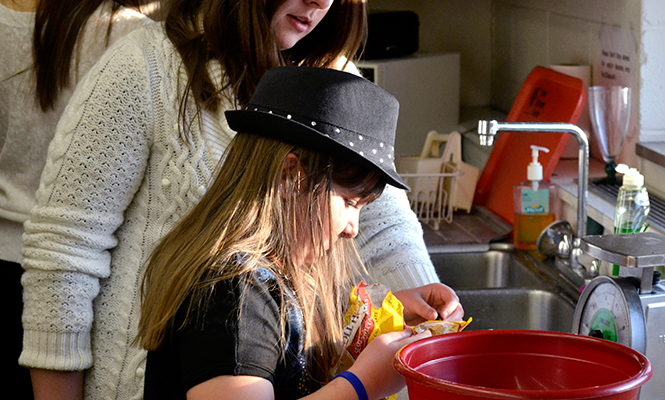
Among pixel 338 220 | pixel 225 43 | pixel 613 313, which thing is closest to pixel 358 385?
pixel 338 220

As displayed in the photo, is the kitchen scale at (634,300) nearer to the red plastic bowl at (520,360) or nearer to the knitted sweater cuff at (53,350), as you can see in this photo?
the red plastic bowl at (520,360)

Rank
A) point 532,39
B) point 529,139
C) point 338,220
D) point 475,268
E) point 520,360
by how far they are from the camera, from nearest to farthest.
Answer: point 520,360 < point 338,220 < point 475,268 < point 529,139 < point 532,39

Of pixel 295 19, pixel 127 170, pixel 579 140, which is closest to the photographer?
pixel 127 170

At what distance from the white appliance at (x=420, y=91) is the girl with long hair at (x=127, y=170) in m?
1.62

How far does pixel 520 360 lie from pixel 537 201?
141cm

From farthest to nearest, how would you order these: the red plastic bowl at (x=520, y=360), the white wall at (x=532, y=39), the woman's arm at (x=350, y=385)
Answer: the white wall at (x=532, y=39) → the woman's arm at (x=350, y=385) → the red plastic bowl at (x=520, y=360)

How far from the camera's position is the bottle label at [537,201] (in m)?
2.17

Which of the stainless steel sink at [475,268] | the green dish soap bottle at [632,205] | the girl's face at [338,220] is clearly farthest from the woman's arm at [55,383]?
the stainless steel sink at [475,268]

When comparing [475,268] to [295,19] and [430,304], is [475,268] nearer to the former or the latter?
[430,304]

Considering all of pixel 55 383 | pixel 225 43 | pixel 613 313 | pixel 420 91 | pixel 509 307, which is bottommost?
pixel 509 307

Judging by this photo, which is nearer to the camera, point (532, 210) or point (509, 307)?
point (509, 307)

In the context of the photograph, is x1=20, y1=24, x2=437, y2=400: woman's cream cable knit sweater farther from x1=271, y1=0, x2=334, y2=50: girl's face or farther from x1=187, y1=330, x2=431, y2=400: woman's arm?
x1=187, y1=330, x2=431, y2=400: woman's arm

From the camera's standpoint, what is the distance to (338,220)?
1.03 meters

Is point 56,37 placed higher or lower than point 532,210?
higher
